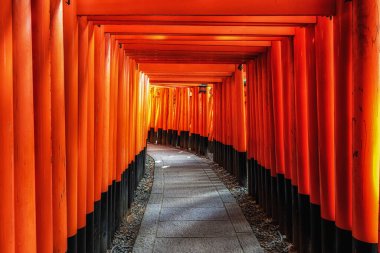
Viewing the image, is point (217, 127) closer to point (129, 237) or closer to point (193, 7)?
point (129, 237)

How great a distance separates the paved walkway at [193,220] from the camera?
18.4ft

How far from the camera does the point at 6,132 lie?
2211mm

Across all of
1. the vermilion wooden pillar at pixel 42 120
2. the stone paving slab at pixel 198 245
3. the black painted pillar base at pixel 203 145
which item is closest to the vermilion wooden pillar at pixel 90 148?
the stone paving slab at pixel 198 245

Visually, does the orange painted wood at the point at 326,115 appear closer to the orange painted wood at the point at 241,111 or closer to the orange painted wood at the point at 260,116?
the orange painted wood at the point at 260,116

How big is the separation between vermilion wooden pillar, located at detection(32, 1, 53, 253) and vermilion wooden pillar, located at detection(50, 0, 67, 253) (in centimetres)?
20

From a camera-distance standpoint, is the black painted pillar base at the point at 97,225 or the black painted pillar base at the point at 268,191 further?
the black painted pillar base at the point at 268,191

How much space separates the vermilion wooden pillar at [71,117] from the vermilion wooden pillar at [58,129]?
1.18ft

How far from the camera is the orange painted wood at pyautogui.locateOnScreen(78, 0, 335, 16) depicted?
12.9 ft

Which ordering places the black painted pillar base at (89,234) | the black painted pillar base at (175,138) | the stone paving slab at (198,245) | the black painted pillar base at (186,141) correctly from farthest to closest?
the black painted pillar base at (175,138)
the black painted pillar base at (186,141)
the stone paving slab at (198,245)
the black painted pillar base at (89,234)

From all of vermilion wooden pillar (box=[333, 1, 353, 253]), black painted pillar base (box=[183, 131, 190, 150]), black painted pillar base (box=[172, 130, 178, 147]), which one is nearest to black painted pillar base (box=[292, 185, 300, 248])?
vermilion wooden pillar (box=[333, 1, 353, 253])

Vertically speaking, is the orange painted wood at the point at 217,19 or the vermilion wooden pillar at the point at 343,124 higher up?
the orange painted wood at the point at 217,19

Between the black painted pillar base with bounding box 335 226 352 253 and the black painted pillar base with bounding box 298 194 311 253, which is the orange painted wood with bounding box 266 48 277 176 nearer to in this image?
the black painted pillar base with bounding box 298 194 311 253

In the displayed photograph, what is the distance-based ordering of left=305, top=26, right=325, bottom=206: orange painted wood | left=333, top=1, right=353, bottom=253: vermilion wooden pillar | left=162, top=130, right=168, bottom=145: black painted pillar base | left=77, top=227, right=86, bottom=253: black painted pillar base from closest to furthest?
1. left=333, top=1, right=353, bottom=253: vermilion wooden pillar
2. left=77, top=227, right=86, bottom=253: black painted pillar base
3. left=305, top=26, right=325, bottom=206: orange painted wood
4. left=162, top=130, right=168, bottom=145: black painted pillar base

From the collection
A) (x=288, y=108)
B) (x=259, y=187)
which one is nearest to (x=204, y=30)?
(x=288, y=108)
